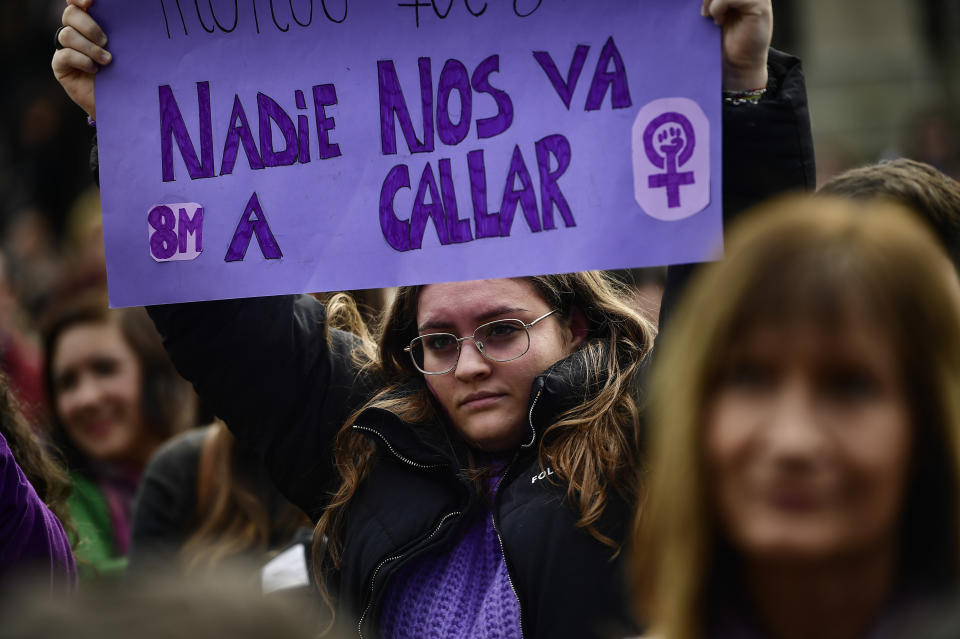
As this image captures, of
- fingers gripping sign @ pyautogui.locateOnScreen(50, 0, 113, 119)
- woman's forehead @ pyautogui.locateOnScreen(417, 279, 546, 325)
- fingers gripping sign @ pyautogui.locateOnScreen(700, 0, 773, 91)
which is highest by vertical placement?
fingers gripping sign @ pyautogui.locateOnScreen(50, 0, 113, 119)

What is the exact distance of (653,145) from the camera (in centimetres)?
218

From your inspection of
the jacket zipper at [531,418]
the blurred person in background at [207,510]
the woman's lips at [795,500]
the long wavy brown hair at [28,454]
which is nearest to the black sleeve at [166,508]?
the blurred person in background at [207,510]

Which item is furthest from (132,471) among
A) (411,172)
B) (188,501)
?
(411,172)

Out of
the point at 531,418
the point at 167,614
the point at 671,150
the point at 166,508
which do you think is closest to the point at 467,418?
the point at 531,418

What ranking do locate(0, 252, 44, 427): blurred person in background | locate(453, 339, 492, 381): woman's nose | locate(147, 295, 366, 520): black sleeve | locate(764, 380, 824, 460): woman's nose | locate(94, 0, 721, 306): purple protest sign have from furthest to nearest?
locate(0, 252, 44, 427): blurred person in background < locate(147, 295, 366, 520): black sleeve < locate(453, 339, 492, 381): woman's nose < locate(94, 0, 721, 306): purple protest sign < locate(764, 380, 824, 460): woman's nose

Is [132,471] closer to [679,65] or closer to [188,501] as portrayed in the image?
[188,501]

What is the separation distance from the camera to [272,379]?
8.39 feet

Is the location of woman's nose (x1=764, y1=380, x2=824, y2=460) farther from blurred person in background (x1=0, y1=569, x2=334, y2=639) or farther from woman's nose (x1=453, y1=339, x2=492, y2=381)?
woman's nose (x1=453, y1=339, x2=492, y2=381)

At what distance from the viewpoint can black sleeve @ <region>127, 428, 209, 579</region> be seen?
12.0 ft

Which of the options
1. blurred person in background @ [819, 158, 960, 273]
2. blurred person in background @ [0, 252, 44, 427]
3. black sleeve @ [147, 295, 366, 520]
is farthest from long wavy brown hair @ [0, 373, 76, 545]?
blurred person in background @ [0, 252, 44, 427]

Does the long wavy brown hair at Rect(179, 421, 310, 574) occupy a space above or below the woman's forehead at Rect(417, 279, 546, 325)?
below

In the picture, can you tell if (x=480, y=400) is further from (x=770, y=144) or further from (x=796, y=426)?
(x=796, y=426)

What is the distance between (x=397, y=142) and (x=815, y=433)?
129cm

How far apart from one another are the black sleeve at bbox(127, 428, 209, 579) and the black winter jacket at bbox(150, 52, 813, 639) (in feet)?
3.67
